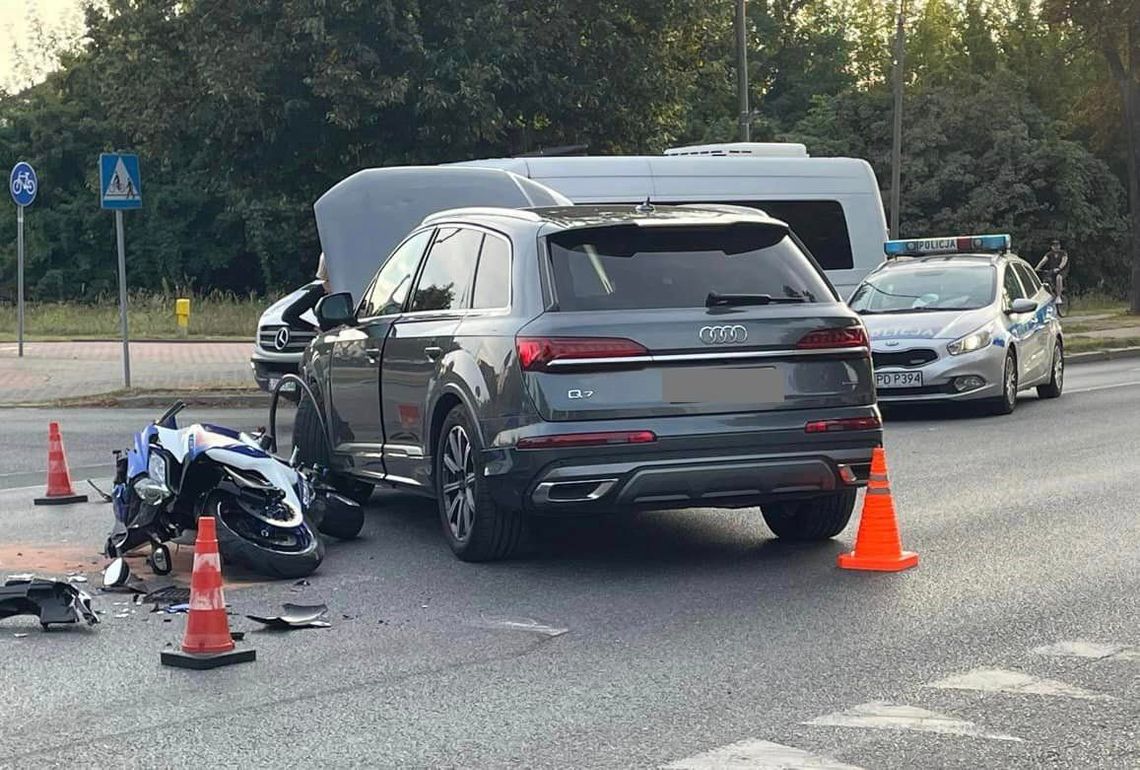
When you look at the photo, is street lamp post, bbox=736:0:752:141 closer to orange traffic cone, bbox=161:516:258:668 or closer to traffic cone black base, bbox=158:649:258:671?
orange traffic cone, bbox=161:516:258:668

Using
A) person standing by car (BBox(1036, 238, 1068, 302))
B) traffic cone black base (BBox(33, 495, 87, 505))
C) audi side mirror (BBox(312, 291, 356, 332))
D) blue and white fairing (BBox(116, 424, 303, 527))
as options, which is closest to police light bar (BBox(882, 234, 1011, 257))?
audi side mirror (BBox(312, 291, 356, 332))

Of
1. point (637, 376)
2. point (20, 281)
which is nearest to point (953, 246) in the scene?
point (637, 376)

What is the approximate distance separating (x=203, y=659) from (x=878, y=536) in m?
3.40

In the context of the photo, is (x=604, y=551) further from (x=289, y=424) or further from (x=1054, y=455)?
(x=289, y=424)

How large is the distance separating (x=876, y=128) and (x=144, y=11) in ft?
95.7

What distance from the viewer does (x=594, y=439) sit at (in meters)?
7.95

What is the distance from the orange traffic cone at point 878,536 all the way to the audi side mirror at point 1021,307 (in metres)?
9.18

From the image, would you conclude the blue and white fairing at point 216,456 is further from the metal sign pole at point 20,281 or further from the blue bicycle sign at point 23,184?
the blue bicycle sign at point 23,184

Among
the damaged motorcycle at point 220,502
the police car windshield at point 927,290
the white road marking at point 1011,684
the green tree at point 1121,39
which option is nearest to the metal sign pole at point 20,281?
the police car windshield at point 927,290

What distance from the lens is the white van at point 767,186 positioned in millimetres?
19438

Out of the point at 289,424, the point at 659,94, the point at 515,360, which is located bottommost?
the point at 289,424

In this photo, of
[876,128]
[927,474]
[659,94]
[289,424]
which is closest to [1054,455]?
[927,474]

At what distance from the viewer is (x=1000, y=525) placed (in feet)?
31.4

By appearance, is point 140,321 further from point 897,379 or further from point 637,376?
point 637,376
